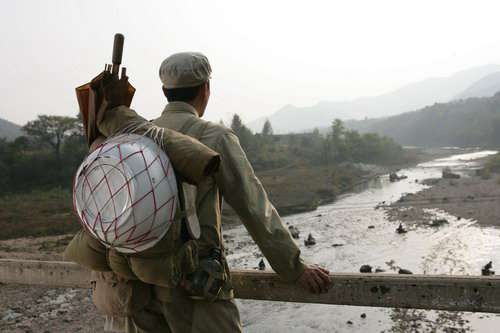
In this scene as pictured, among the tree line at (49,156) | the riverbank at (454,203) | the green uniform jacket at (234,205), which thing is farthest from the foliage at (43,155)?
the green uniform jacket at (234,205)

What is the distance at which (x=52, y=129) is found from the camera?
36219 mm

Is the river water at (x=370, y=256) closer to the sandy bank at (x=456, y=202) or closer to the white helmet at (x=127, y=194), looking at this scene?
the sandy bank at (x=456, y=202)

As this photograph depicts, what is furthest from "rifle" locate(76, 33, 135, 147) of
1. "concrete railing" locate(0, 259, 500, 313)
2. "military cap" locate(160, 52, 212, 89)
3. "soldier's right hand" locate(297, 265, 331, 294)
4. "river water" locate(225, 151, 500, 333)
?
"river water" locate(225, 151, 500, 333)

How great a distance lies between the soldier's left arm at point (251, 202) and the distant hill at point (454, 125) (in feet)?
324

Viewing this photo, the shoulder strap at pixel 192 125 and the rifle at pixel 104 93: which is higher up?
the rifle at pixel 104 93

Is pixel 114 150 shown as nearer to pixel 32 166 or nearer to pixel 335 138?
pixel 32 166

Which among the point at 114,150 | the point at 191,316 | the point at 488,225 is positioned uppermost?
the point at 114,150

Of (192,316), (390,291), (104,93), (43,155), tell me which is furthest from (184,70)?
(43,155)

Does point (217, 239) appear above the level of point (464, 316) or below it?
above

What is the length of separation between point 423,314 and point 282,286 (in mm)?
7830

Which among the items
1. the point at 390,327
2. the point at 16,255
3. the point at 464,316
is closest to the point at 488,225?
the point at 464,316

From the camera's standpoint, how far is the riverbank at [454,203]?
2002 centimetres

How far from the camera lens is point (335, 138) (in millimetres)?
60000

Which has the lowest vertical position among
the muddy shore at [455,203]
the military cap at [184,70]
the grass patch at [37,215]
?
the muddy shore at [455,203]
